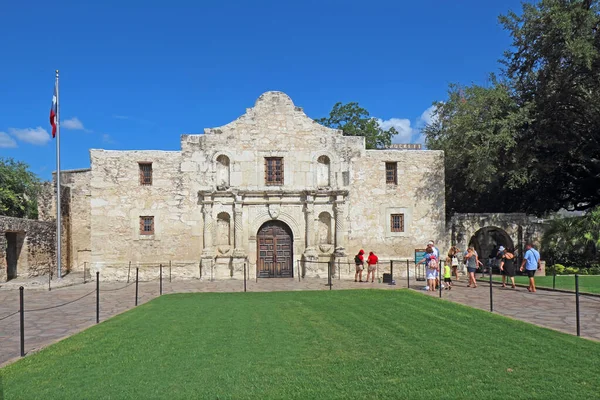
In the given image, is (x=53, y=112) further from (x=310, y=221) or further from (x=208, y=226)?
(x=310, y=221)

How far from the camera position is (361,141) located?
22.6 m

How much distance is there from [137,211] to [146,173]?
1.77 meters

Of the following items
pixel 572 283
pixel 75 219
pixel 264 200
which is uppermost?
pixel 264 200

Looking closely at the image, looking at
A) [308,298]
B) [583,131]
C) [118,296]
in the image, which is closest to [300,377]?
[308,298]

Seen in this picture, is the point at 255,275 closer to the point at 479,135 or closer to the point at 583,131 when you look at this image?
the point at 479,135

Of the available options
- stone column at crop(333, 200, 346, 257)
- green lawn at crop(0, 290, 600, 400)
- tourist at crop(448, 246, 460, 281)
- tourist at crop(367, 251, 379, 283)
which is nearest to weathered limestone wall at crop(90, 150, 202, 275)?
stone column at crop(333, 200, 346, 257)

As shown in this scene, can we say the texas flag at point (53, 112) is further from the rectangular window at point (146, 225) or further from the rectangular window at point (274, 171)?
the rectangular window at point (274, 171)

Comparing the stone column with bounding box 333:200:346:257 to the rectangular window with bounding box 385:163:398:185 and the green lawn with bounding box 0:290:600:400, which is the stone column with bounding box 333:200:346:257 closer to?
the rectangular window with bounding box 385:163:398:185

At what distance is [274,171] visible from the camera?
2250cm

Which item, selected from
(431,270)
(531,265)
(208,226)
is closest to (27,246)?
(208,226)

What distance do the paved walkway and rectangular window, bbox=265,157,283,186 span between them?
181 inches

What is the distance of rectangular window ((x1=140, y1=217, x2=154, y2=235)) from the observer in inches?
864

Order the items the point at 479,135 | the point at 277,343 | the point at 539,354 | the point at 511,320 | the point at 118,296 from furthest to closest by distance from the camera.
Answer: the point at 479,135 < the point at 118,296 < the point at 511,320 < the point at 277,343 < the point at 539,354

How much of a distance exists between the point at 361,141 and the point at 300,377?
57.3 ft
